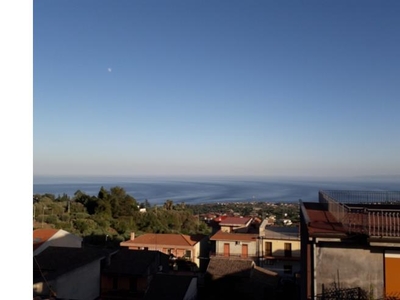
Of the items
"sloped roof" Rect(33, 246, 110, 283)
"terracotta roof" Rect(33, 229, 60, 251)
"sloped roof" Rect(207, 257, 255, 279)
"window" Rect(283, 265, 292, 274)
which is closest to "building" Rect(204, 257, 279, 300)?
"sloped roof" Rect(207, 257, 255, 279)

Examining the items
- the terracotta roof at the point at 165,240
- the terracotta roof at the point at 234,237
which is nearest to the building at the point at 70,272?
the terracotta roof at the point at 165,240

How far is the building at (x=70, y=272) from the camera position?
1202 cm

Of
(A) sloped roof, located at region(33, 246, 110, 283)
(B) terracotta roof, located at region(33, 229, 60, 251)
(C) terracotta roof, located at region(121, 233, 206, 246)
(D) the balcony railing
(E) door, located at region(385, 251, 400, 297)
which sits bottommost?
(C) terracotta roof, located at region(121, 233, 206, 246)

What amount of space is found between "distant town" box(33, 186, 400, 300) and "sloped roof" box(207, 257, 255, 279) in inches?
1.7

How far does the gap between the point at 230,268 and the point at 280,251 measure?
5.23m

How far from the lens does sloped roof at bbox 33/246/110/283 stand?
1258 cm

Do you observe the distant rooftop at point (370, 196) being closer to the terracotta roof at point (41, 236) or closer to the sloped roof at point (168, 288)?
the sloped roof at point (168, 288)

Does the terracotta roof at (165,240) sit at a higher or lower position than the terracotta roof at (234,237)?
lower

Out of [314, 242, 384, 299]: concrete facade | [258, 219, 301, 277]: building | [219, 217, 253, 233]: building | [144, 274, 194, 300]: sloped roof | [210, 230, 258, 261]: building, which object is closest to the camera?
[314, 242, 384, 299]: concrete facade

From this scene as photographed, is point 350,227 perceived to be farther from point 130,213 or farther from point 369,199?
point 130,213

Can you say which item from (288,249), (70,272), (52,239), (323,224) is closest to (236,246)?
(288,249)

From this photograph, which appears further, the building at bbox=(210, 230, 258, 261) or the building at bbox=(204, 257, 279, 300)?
the building at bbox=(210, 230, 258, 261)

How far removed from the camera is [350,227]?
19.9 ft

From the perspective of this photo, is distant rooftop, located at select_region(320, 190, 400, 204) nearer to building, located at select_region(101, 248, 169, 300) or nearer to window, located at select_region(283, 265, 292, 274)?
building, located at select_region(101, 248, 169, 300)
